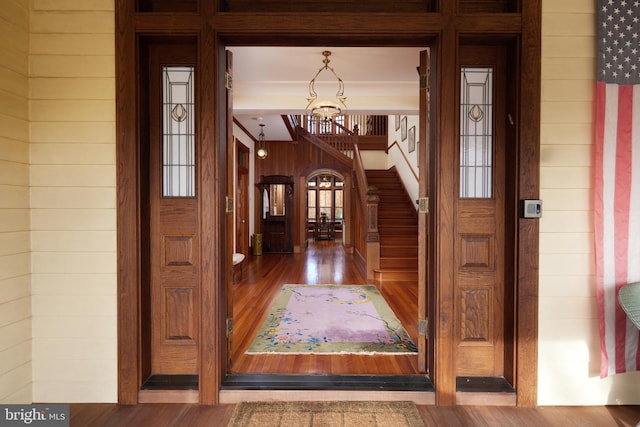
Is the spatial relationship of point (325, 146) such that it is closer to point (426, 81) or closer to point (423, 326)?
point (426, 81)

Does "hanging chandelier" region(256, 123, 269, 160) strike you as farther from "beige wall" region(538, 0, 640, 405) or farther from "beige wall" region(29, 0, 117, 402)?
"beige wall" region(538, 0, 640, 405)

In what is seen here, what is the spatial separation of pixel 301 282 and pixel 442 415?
3571mm

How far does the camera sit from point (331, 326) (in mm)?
3299

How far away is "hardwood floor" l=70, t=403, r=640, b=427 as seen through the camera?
186cm

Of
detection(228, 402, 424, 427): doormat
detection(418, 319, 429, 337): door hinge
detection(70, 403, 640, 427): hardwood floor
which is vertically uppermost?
detection(418, 319, 429, 337): door hinge

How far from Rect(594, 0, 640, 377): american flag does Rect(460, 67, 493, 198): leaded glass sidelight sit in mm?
630

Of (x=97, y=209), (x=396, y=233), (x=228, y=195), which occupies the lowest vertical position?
(x=396, y=233)

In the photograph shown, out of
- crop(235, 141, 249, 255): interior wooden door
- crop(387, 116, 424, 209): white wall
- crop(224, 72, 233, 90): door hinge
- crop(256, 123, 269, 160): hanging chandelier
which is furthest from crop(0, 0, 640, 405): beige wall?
crop(256, 123, 269, 160): hanging chandelier

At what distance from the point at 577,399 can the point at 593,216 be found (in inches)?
47.2

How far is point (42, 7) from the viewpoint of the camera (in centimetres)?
204

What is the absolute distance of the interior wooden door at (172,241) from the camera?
7.15 ft

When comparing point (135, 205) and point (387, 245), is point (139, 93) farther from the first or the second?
point (387, 245)

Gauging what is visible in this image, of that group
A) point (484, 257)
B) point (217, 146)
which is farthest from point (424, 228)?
point (217, 146)

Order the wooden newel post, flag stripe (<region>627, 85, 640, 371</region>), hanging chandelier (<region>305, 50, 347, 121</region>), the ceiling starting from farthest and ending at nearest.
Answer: the wooden newel post, hanging chandelier (<region>305, 50, 347, 121</region>), the ceiling, flag stripe (<region>627, 85, 640, 371</region>)
